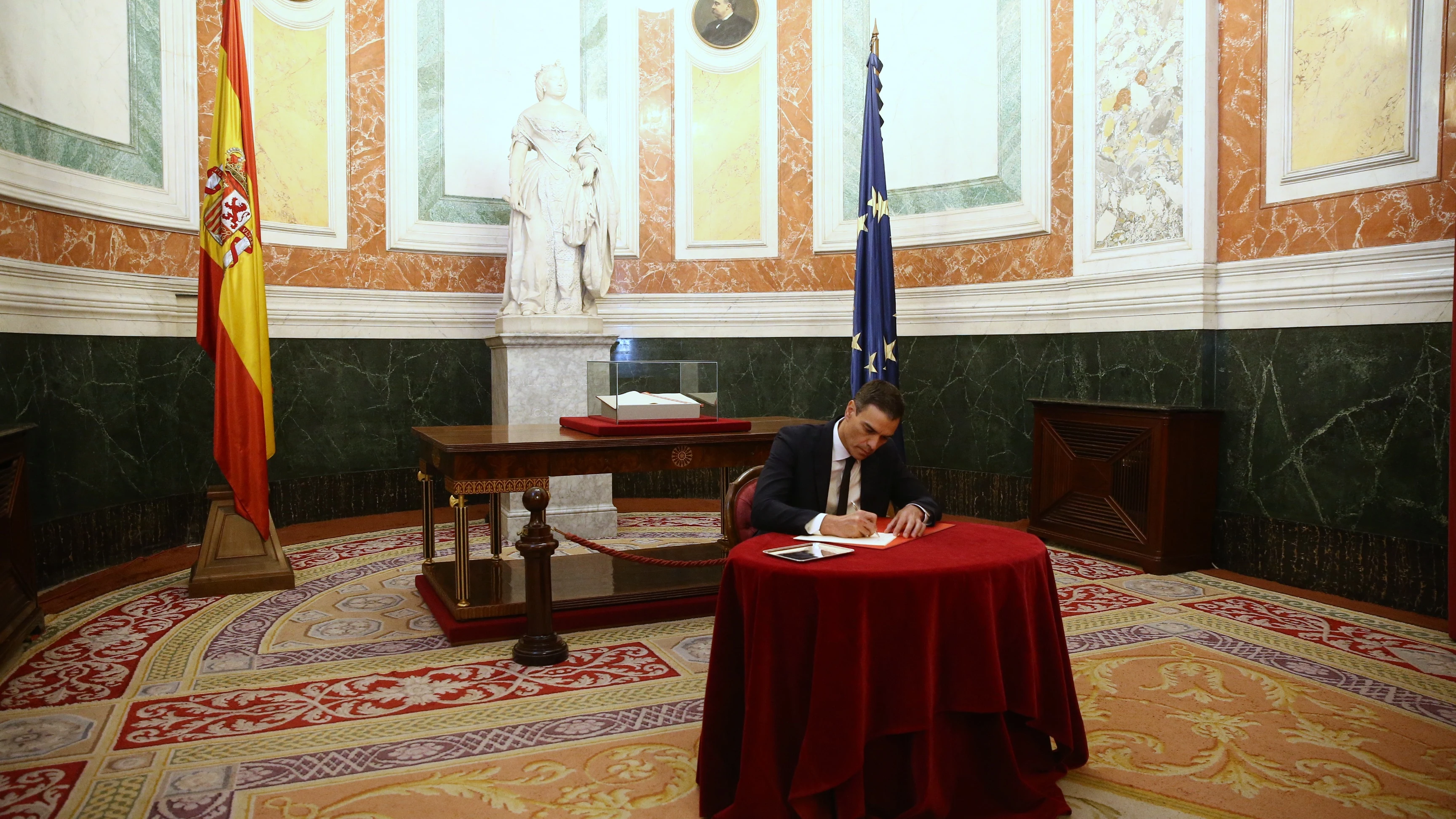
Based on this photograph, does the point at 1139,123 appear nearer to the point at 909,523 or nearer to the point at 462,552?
the point at 909,523

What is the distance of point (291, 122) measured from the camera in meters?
7.17

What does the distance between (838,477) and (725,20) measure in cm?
615

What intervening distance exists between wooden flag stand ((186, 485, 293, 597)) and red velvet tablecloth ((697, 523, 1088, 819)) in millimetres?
3735

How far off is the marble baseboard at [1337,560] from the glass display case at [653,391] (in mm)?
3448

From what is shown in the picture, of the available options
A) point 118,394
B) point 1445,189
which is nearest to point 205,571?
point 118,394

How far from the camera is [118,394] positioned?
586cm

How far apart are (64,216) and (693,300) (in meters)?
4.67

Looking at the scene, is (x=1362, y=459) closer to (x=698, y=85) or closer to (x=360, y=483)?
(x=698, y=85)

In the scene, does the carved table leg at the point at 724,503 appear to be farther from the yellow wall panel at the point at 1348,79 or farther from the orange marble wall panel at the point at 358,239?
the yellow wall panel at the point at 1348,79

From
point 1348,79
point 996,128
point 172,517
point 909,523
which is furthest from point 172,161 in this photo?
point 1348,79

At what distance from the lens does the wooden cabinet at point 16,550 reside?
4094mm

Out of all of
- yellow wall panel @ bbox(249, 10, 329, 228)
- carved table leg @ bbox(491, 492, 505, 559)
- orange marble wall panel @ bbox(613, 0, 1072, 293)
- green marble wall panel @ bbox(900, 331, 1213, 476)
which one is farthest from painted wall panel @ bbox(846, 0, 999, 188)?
carved table leg @ bbox(491, 492, 505, 559)

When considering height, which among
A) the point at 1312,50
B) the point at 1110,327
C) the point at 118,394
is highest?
the point at 1312,50

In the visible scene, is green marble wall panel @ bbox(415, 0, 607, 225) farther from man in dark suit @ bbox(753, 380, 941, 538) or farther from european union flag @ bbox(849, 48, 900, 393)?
man in dark suit @ bbox(753, 380, 941, 538)
